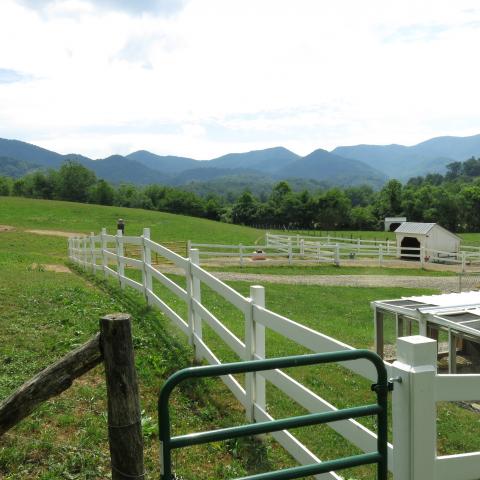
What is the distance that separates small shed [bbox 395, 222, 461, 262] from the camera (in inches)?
1252

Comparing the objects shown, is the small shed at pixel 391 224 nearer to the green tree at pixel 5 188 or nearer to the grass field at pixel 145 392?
the grass field at pixel 145 392

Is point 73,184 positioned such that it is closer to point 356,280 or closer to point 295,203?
point 295,203

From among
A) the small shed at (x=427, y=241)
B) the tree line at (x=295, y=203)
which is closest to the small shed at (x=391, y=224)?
the tree line at (x=295, y=203)

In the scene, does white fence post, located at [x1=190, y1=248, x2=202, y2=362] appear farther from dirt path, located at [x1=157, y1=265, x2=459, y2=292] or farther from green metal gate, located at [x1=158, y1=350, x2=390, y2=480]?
dirt path, located at [x1=157, y1=265, x2=459, y2=292]

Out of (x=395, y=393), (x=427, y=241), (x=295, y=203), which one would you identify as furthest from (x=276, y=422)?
(x=295, y=203)

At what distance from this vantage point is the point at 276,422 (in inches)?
103

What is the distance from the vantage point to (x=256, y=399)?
17.5 feet

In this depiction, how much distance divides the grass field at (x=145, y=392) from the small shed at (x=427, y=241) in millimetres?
19286

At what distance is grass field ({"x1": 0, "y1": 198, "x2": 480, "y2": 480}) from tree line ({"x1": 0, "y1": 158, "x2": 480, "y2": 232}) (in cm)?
9416

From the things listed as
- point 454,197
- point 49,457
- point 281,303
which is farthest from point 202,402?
point 454,197

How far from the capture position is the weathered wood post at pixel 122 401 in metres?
2.91

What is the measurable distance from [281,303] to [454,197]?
9611cm

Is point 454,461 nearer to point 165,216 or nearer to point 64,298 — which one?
point 64,298

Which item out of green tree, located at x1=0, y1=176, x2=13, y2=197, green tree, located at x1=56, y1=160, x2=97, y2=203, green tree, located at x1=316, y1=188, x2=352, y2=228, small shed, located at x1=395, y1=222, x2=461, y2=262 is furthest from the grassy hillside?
green tree, located at x1=0, y1=176, x2=13, y2=197
